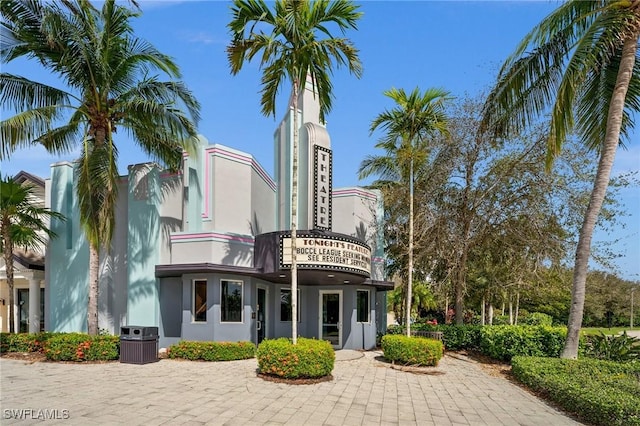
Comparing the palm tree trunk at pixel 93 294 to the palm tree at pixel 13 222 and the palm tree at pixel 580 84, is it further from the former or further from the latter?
the palm tree at pixel 580 84

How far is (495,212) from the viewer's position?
18188mm

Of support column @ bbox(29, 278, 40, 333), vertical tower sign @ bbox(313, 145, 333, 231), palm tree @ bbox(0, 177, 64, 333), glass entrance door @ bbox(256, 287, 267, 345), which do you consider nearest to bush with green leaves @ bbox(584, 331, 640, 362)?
vertical tower sign @ bbox(313, 145, 333, 231)

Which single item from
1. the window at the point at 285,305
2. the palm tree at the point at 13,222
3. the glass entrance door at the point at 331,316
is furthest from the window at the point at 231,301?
the palm tree at the point at 13,222

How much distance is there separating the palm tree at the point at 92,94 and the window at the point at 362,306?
357 inches

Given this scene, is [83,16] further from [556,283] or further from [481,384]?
Answer: [556,283]

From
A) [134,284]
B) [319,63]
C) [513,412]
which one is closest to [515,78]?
[319,63]

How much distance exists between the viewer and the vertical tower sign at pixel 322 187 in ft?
49.4

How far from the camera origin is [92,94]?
14.3 metres

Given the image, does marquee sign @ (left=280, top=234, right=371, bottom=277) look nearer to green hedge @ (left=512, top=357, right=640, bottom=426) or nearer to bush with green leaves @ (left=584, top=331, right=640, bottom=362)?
green hedge @ (left=512, top=357, right=640, bottom=426)

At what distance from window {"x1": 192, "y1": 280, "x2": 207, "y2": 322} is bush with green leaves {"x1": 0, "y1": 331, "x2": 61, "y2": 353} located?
4.51 meters

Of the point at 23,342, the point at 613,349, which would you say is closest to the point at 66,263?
the point at 23,342

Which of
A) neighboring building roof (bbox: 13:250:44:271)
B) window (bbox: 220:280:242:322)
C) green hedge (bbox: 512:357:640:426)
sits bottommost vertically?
green hedge (bbox: 512:357:640:426)

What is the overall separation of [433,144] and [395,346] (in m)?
8.66

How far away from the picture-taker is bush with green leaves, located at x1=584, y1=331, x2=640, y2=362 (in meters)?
13.4
